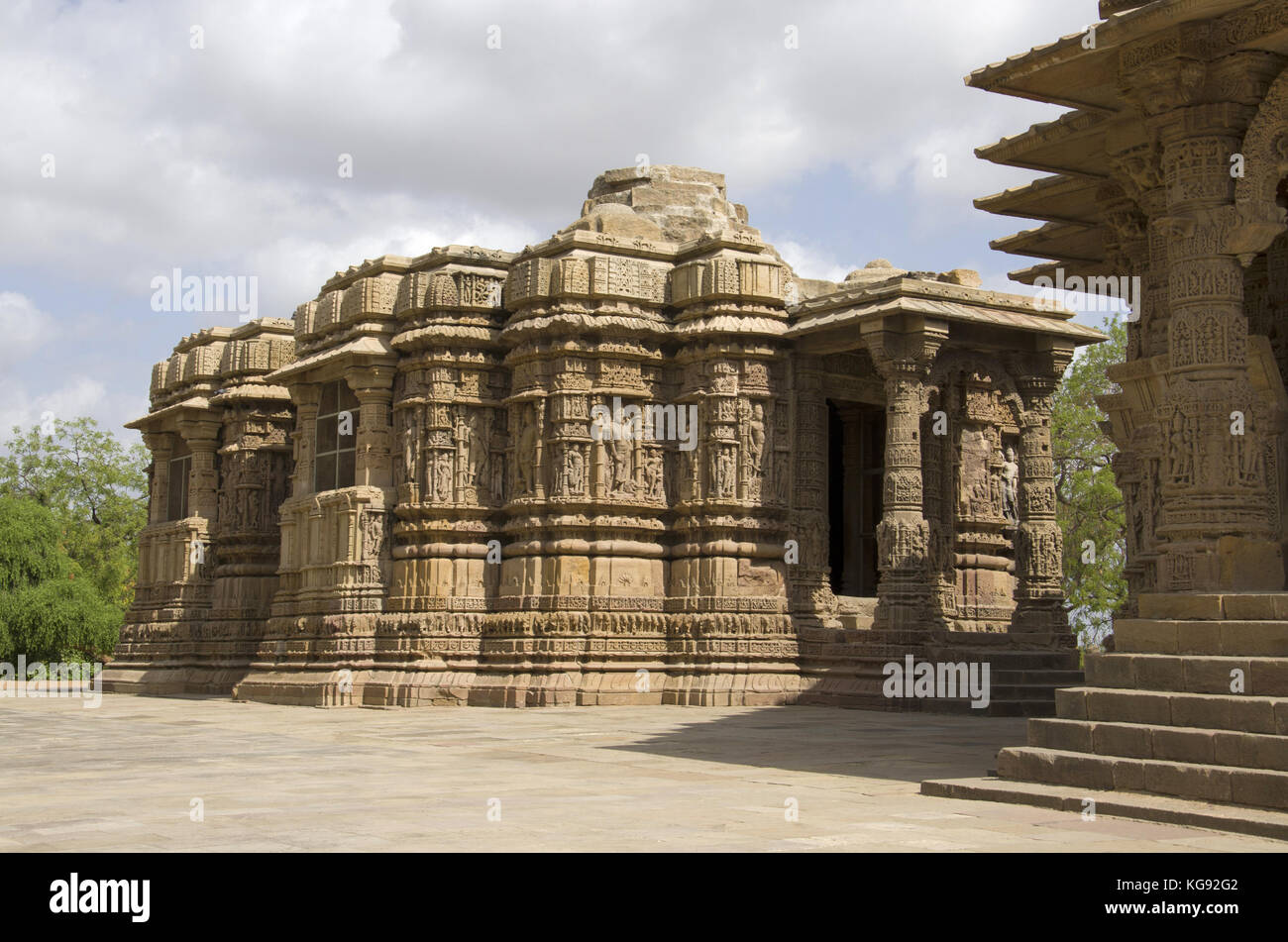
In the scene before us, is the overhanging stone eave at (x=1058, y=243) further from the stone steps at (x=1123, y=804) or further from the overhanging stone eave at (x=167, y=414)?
the overhanging stone eave at (x=167, y=414)

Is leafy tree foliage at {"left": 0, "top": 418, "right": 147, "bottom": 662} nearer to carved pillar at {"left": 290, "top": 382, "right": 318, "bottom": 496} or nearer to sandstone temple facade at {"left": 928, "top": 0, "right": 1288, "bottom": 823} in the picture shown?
carved pillar at {"left": 290, "top": 382, "right": 318, "bottom": 496}

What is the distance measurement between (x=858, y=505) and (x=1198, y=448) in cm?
1469

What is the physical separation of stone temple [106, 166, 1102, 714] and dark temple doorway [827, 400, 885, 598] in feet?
3.84

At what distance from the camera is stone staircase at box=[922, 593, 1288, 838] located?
856 cm

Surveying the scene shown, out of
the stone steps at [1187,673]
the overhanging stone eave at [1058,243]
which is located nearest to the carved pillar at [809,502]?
the overhanging stone eave at [1058,243]

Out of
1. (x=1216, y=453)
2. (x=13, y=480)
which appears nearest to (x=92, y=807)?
(x=1216, y=453)

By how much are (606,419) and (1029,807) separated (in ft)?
42.9

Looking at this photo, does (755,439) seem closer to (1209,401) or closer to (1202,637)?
(1209,401)

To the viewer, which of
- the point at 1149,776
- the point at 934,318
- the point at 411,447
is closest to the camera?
the point at 1149,776

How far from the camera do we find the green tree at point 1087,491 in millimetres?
38781

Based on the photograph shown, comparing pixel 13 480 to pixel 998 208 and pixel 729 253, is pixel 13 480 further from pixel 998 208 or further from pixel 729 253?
pixel 998 208

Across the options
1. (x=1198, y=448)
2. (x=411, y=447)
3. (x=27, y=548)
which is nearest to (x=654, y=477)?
(x=411, y=447)

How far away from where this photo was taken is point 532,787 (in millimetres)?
10047

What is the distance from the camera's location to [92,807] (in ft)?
29.5
